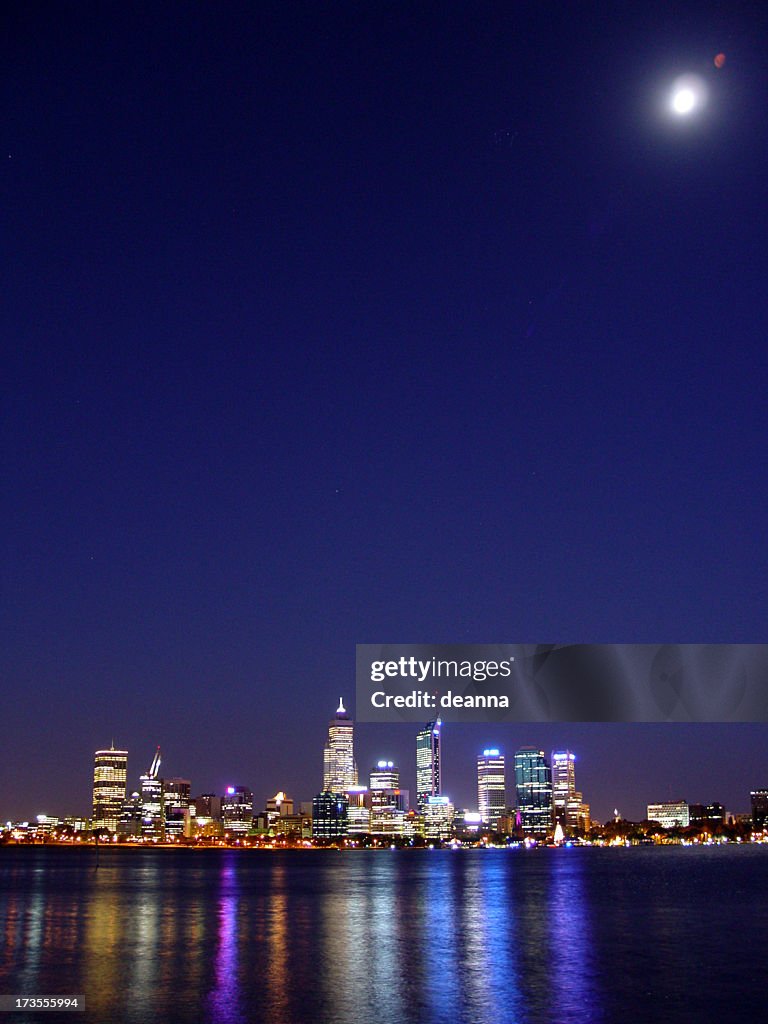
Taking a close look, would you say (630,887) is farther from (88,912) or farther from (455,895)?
(88,912)

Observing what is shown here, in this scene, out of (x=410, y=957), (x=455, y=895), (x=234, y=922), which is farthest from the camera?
(x=455, y=895)

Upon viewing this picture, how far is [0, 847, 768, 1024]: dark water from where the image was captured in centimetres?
2825

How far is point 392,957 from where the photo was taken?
126 feet

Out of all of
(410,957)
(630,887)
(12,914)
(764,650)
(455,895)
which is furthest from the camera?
(630,887)

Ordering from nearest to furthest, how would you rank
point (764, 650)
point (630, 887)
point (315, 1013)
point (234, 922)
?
1. point (764, 650)
2. point (315, 1013)
3. point (234, 922)
4. point (630, 887)

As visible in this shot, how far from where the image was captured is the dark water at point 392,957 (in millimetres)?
28250

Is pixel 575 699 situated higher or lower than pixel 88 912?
higher

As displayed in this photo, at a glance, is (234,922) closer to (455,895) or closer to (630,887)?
(455,895)

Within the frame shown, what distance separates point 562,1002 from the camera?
2916cm

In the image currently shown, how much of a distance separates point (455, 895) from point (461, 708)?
64805mm

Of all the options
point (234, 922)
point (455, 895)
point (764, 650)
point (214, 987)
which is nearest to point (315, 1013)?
point (214, 987)

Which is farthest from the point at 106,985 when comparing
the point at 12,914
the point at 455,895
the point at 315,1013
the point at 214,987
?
the point at 455,895

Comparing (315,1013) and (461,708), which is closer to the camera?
(461,708)

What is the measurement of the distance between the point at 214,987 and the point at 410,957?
9858 mm
